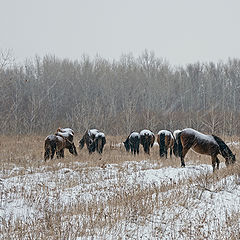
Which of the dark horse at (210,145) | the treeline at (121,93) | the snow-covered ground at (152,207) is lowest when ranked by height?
the snow-covered ground at (152,207)

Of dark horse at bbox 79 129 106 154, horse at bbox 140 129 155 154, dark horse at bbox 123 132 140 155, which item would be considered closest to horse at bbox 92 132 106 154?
dark horse at bbox 79 129 106 154

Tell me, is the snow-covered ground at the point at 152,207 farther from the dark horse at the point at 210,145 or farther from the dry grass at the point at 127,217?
the dark horse at the point at 210,145

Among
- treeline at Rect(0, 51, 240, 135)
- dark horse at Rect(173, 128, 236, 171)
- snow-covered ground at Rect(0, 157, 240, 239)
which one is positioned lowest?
snow-covered ground at Rect(0, 157, 240, 239)

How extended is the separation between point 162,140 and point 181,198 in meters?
9.79

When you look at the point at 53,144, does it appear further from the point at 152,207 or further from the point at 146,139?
the point at 152,207

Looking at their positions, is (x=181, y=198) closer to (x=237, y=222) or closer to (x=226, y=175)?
(x=237, y=222)

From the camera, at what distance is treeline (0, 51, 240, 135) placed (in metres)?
34.0

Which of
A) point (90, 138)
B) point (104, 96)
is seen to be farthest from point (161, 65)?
point (90, 138)

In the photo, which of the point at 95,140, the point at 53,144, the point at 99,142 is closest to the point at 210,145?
the point at 53,144

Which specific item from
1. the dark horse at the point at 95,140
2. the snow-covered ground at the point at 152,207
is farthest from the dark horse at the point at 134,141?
the snow-covered ground at the point at 152,207

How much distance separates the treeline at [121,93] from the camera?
1340 inches

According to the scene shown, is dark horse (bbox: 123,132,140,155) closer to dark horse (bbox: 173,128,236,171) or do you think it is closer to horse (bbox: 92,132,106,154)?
horse (bbox: 92,132,106,154)

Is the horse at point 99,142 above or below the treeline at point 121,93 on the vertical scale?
below

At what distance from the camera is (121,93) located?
4181cm
